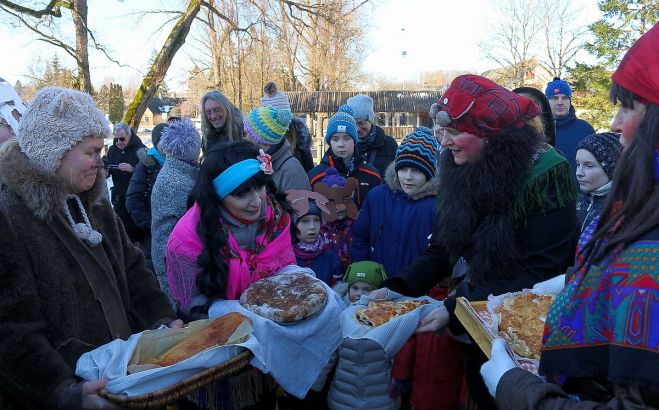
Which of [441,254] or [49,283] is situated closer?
[49,283]

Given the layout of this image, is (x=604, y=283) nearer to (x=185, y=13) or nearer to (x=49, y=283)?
(x=49, y=283)

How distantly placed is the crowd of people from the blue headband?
1 centimetres

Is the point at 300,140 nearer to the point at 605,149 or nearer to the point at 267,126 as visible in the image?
the point at 267,126

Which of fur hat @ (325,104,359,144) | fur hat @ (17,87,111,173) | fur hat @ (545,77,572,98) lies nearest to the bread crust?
fur hat @ (17,87,111,173)

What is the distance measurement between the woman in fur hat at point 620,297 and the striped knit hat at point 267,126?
3383 millimetres

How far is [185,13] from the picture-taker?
45.3 feet

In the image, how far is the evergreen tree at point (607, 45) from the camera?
607 inches

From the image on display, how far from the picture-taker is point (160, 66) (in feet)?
41.5

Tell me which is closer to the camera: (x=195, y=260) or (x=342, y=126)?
(x=195, y=260)

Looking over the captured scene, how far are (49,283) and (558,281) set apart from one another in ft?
6.92

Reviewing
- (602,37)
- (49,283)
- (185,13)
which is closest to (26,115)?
(49,283)

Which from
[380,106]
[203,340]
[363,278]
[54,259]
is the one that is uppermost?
[380,106]

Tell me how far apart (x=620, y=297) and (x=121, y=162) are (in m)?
6.94

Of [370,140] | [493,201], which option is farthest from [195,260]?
[370,140]
